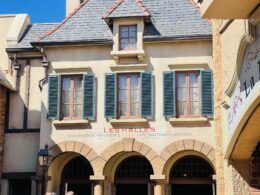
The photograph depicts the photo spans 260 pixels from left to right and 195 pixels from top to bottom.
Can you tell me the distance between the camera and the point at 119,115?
19203 millimetres

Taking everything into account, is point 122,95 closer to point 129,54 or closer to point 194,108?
point 129,54

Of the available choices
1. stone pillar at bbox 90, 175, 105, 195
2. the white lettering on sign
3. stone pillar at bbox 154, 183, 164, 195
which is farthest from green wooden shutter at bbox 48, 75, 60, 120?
the white lettering on sign

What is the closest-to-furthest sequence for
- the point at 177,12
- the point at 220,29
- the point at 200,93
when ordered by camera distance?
the point at 220,29 → the point at 200,93 → the point at 177,12

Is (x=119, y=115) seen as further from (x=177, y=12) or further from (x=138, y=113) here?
(x=177, y=12)

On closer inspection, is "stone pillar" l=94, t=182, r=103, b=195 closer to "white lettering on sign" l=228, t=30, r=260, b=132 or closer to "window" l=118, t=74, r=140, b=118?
"window" l=118, t=74, r=140, b=118

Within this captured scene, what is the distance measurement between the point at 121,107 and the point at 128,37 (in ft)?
8.64

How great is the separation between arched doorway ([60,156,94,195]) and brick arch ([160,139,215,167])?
11.5 ft

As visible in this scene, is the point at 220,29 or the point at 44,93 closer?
the point at 220,29

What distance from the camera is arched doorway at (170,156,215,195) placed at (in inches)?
778

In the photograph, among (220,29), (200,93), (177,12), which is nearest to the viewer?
(220,29)

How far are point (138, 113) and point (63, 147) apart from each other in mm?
3035

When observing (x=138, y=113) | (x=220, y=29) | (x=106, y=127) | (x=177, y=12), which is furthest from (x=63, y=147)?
(x=220, y=29)

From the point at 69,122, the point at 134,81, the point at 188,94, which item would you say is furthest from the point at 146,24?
the point at 69,122

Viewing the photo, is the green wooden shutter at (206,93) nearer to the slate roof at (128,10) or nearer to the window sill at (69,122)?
the slate roof at (128,10)
